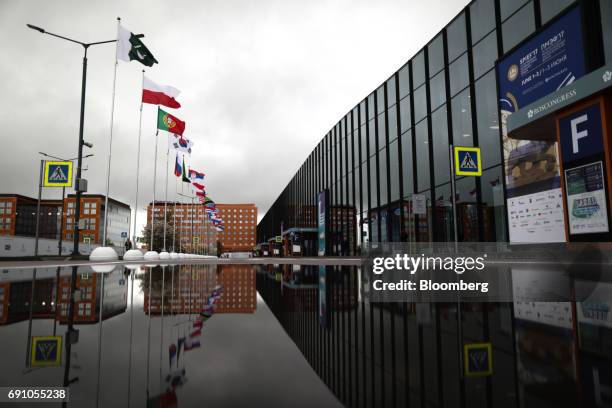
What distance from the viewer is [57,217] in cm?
14200

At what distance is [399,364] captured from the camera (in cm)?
212

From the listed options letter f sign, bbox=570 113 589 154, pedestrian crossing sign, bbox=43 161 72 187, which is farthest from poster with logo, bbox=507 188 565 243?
pedestrian crossing sign, bbox=43 161 72 187

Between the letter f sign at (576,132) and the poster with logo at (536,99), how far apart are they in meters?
1.28

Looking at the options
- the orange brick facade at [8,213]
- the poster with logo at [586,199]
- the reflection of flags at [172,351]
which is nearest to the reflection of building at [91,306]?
the reflection of flags at [172,351]

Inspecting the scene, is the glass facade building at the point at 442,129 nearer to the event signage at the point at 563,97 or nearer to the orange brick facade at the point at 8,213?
the event signage at the point at 563,97

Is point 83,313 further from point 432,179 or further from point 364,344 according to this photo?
point 432,179

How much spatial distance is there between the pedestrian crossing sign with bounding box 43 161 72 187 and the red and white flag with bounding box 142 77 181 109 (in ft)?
21.1

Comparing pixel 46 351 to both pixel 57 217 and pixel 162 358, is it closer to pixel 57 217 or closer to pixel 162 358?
pixel 162 358

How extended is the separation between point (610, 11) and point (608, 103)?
5.17 metres

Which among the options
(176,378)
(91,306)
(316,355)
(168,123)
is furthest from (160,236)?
(176,378)

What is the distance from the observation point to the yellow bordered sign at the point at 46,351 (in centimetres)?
214

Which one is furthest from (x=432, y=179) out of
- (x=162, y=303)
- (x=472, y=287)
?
(x=162, y=303)

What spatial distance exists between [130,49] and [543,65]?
65.1 feet

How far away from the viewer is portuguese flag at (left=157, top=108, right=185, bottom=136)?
28031 mm
